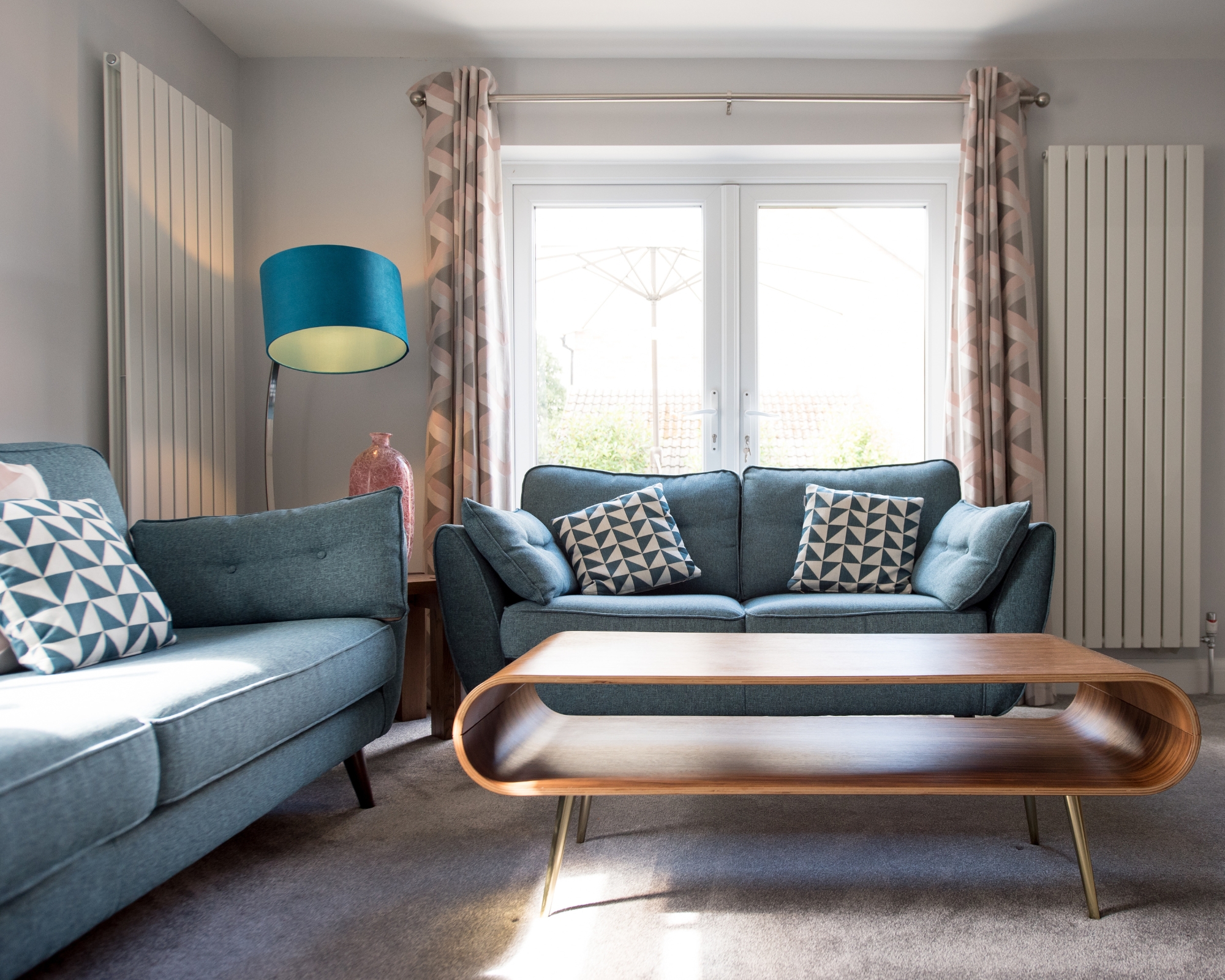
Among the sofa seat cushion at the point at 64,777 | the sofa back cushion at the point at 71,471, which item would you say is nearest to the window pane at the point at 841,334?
the sofa back cushion at the point at 71,471

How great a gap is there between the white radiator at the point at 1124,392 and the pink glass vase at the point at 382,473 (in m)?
2.48

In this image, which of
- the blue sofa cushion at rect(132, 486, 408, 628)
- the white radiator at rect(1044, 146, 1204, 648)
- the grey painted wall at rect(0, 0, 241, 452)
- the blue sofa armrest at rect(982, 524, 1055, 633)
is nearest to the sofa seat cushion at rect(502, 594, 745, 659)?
the blue sofa cushion at rect(132, 486, 408, 628)

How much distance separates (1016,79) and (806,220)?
3.03 ft

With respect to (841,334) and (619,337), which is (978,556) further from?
(619,337)

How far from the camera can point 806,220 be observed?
339cm

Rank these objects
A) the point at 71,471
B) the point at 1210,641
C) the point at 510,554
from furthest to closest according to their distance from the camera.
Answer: the point at 1210,641, the point at 510,554, the point at 71,471

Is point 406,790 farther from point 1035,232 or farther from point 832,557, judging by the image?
point 1035,232

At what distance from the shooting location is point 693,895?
143 cm

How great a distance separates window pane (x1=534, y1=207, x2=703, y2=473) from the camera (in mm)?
3381

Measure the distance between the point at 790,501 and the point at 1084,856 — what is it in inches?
63.5

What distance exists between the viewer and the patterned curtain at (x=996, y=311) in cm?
301

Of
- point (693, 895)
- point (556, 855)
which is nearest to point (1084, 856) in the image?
point (693, 895)

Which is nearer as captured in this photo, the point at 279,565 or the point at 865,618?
the point at 279,565

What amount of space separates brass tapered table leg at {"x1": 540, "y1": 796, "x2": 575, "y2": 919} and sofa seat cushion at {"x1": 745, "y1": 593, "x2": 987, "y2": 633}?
94 centimetres
